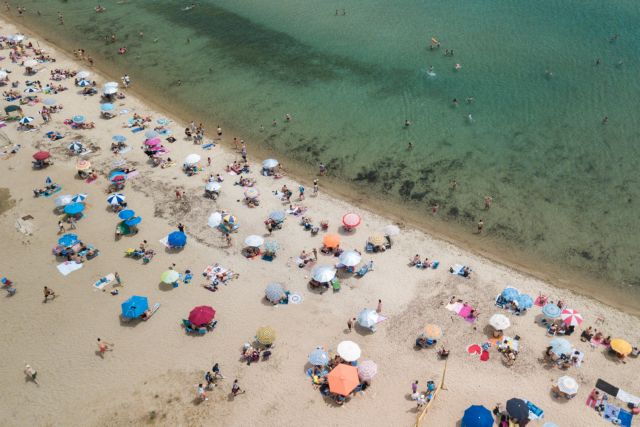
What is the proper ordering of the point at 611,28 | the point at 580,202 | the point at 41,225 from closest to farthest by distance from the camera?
the point at 41,225 < the point at 580,202 < the point at 611,28

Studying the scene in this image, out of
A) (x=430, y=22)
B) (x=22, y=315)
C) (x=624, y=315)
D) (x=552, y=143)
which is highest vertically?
(x=430, y=22)

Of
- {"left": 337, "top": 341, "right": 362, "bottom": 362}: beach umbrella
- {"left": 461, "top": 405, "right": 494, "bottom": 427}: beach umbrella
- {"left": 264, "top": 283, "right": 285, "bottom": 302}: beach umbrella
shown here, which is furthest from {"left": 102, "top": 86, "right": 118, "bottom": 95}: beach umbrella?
{"left": 461, "top": 405, "right": 494, "bottom": 427}: beach umbrella

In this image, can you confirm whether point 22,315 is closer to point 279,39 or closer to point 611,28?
point 279,39

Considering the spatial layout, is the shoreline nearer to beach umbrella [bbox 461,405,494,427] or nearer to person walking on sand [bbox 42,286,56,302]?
beach umbrella [bbox 461,405,494,427]

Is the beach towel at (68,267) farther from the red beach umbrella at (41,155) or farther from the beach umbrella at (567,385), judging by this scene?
the beach umbrella at (567,385)

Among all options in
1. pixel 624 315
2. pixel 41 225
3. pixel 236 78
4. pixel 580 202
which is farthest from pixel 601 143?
pixel 41 225

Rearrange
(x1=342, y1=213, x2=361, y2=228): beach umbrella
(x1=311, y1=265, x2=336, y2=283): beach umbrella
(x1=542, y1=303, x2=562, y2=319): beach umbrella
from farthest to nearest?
(x1=342, y1=213, x2=361, y2=228): beach umbrella, (x1=311, y1=265, x2=336, y2=283): beach umbrella, (x1=542, y1=303, x2=562, y2=319): beach umbrella

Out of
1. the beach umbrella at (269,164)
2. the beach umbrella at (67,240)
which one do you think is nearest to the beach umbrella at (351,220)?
the beach umbrella at (269,164)
